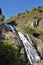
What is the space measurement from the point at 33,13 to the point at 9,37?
12931 millimetres

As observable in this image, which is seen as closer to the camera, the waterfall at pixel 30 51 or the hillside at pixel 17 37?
the hillside at pixel 17 37

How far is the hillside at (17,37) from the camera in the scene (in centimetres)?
1969

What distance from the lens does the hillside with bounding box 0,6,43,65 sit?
64.6 feet

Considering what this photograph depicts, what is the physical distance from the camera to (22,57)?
2012cm

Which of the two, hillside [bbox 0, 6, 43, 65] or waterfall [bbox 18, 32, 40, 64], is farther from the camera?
waterfall [bbox 18, 32, 40, 64]

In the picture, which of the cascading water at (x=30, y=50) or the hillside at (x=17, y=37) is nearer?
the hillside at (x=17, y=37)

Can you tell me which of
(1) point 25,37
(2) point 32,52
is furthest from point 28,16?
(2) point 32,52

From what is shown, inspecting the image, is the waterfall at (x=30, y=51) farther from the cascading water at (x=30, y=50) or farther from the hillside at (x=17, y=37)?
the hillside at (x=17, y=37)

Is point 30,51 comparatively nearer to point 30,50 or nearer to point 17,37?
point 30,50

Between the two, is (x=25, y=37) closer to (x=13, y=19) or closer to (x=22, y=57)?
(x=22, y=57)

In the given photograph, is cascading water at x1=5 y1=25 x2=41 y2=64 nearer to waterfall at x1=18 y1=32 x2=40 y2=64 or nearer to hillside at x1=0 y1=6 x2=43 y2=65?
waterfall at x1=18 y1=32 x2=40 y2=64

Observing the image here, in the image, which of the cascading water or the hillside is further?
the cascading water

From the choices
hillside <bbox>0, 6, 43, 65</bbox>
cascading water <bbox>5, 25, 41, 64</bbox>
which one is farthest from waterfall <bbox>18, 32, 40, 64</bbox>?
hillside <bbox>0, 6, 43, 65</bbox>

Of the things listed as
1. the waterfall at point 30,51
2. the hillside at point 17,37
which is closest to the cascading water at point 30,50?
the waterfall at point 30,51
